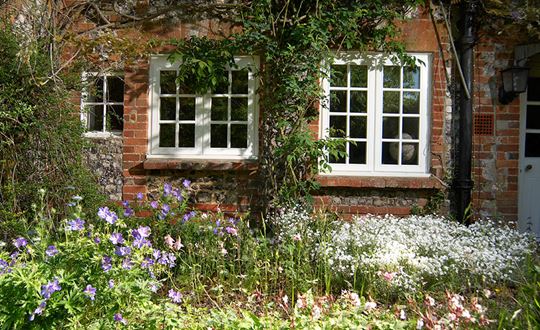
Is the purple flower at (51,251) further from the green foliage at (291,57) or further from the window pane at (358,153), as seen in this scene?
the window pane at (358,153)

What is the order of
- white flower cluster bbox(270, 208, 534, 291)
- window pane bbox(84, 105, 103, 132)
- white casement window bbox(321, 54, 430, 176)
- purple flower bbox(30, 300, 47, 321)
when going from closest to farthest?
1. purple flower bbox(30, 300, 47, 321)
2. white flower cluster bbox(270, 208, 534, 291)
3. white casement window bbox(321, 54, 430, 176)
4. window pane bbox(84, 105, 103, 132)

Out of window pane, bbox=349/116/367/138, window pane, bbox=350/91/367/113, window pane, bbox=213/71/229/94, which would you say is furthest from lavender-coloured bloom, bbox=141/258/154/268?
window pane, bbox=350/91/367/113

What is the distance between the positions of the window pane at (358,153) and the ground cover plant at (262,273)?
0.83m

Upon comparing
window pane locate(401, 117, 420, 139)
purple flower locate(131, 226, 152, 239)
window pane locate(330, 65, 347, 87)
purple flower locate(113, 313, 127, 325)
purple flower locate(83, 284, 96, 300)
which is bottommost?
purple flower locate(113, 313, 127, 325)

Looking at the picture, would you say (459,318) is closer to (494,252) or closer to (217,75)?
(494,252)

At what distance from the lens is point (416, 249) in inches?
196

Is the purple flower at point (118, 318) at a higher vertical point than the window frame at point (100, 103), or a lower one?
lower

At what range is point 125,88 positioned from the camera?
22.4ft

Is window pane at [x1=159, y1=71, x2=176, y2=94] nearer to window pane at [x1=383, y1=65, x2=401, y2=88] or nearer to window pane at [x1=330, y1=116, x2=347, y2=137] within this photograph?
window pane at [x1=330, y1=116, x2=347, y2=137]

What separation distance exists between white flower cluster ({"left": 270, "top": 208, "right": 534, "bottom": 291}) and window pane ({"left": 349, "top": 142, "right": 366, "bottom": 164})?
1.02m

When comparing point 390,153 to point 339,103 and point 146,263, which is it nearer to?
point 339,103

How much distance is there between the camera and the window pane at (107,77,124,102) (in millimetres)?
7020

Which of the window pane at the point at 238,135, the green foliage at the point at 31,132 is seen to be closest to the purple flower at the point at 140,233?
the green foliage at the point at 31,132

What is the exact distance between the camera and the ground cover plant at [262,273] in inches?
118
